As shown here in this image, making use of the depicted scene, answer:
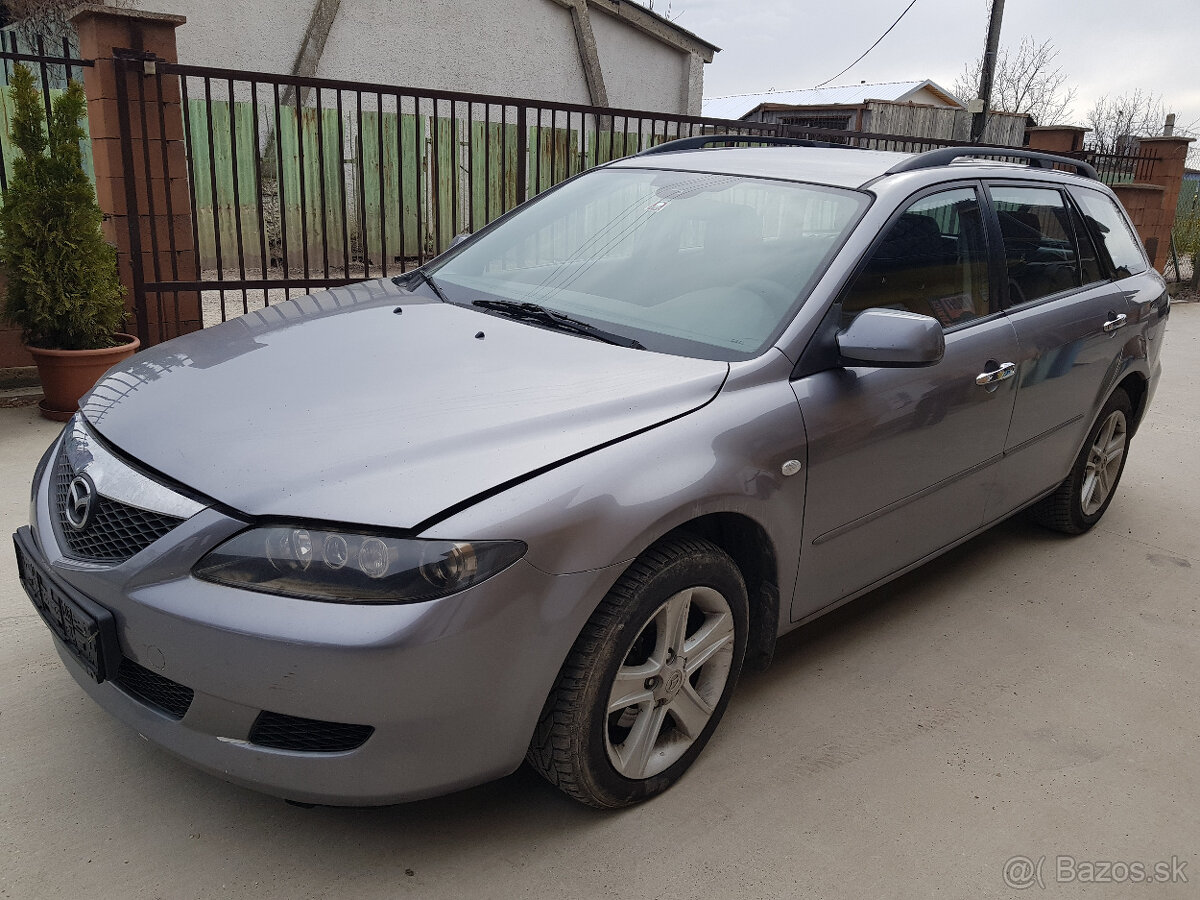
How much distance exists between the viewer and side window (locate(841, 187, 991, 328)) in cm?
→ 296

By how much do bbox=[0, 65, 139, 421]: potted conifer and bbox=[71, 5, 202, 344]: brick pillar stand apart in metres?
0.45

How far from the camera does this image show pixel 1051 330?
369 centimetres

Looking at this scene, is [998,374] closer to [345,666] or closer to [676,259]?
[676,259]

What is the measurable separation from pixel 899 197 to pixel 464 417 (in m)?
1.69

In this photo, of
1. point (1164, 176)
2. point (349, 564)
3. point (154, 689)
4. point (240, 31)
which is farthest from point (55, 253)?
point (1164, 176)

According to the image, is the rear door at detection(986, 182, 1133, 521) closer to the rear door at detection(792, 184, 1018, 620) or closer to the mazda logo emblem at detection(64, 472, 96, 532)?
the rear door at detection(792, 184, 1018, 620)

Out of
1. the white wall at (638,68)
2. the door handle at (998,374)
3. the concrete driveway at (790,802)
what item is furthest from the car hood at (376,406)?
the white wall at (638,68)

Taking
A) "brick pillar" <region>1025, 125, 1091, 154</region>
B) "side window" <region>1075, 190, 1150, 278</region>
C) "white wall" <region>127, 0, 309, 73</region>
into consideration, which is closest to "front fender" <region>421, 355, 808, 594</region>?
"side window" <region>1075, 190, 1150, 278</region>

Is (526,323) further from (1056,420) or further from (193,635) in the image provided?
(1056,420)

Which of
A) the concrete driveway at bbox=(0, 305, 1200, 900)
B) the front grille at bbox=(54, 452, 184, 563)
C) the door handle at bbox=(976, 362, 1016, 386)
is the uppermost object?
the door handle at bbox=(976, 362, 1016, 386)

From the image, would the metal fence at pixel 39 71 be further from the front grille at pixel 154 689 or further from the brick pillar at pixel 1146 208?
the brick pillar at pixel 1146 208

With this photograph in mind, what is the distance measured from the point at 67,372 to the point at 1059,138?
1263cm

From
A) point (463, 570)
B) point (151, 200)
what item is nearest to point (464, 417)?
point (463, 570)

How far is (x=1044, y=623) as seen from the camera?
12.2ft
